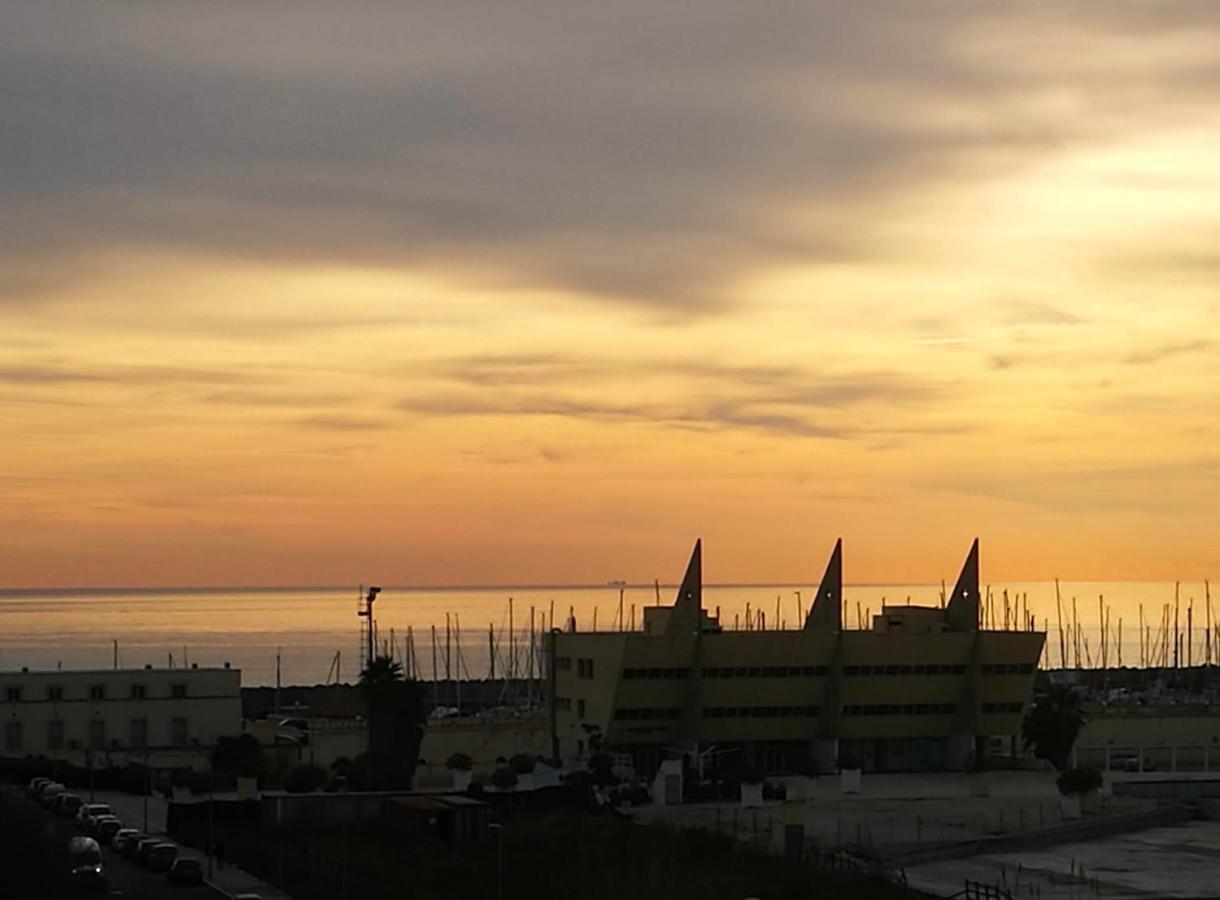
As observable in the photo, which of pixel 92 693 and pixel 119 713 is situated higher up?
pixel 92 693

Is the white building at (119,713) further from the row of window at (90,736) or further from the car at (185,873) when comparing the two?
the car at (185,873)

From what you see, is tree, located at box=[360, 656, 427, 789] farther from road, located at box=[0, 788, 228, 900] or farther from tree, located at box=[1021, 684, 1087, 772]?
tree, located at box=[1021, 684, 1087, 772]

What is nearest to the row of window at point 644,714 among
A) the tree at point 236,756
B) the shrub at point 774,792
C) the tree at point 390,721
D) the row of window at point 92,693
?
the shrub at point 774,792

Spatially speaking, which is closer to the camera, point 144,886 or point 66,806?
point 144,886

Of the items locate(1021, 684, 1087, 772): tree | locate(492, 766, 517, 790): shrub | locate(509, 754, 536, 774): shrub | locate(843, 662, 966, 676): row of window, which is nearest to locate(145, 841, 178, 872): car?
locate(492, 766, 517, 790): shrub

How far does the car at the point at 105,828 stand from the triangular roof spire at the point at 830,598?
4083 centimetres

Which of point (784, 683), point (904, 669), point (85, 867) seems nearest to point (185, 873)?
point (85, 867)

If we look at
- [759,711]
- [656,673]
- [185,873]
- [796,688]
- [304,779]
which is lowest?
[185,873]

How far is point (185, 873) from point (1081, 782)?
3652cm

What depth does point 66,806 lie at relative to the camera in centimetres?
6319

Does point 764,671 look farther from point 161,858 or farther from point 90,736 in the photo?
point 161,858

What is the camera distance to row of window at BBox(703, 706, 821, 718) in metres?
86.9

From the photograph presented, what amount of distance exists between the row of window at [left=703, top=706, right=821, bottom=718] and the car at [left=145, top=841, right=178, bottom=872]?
3822cm

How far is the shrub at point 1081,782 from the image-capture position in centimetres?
7150
